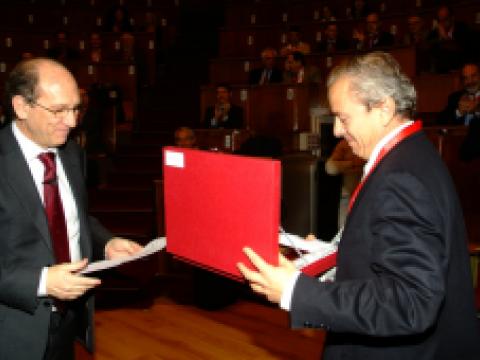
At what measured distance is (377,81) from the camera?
3.47 feet

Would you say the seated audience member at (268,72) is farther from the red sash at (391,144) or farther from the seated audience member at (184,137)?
the red sash at (391,144)

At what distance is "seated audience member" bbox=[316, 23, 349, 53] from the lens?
6.44 m

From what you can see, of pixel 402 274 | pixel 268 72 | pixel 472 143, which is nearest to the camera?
pixel 402 274

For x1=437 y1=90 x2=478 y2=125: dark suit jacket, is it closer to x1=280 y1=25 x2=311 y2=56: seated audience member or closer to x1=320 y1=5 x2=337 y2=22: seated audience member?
x1=280 y1=25 x2=311 y2=56: seated audience member

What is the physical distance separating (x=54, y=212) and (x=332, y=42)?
18.9 feet

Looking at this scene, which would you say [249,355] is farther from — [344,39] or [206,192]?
[344,39]

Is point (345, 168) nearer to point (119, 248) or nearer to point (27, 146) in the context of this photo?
point (119, 248)

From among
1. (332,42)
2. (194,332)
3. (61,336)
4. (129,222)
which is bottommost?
(194,332)

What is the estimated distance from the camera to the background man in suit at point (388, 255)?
3.03 ft

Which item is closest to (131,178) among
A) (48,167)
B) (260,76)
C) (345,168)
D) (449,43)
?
(260,76)

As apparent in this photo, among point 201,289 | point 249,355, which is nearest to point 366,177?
point 249,355

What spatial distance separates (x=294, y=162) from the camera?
4.02m

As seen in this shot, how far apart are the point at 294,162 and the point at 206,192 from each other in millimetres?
2957

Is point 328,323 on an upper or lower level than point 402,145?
lower
